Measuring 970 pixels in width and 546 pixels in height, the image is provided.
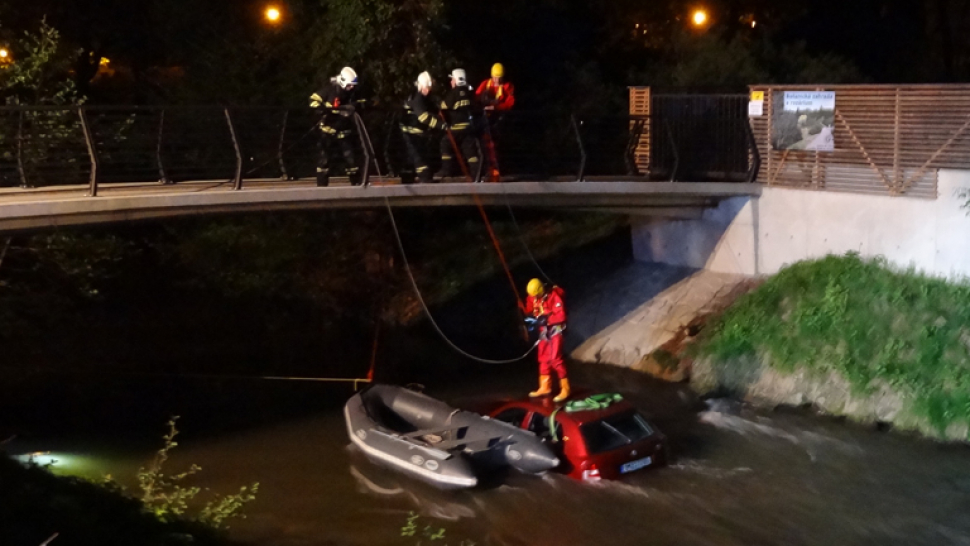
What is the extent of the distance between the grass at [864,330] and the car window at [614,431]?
381 cm

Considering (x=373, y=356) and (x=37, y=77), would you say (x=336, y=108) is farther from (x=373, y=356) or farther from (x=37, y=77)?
(x=373, y=356)

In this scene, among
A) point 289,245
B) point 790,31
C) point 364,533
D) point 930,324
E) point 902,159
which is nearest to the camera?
point 364,533

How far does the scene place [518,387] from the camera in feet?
58.3

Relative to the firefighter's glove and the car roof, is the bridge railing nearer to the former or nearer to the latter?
the firefighter's glove

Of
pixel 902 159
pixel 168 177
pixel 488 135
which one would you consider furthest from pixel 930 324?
pixel 168 177

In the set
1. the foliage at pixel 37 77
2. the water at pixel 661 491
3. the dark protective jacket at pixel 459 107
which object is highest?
the foliage at pixel 37 77

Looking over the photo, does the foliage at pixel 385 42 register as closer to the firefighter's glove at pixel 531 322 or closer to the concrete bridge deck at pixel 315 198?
the concrete bridge deck at pixel 315 198

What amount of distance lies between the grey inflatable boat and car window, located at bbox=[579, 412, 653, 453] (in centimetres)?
51

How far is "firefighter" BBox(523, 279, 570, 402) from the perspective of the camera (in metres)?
14.4

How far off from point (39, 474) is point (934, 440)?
1092cm

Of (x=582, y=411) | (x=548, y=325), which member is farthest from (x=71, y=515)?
(x=548, y=325)

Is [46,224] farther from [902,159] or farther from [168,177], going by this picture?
[902,159]

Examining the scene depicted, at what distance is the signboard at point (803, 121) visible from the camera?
16922mm

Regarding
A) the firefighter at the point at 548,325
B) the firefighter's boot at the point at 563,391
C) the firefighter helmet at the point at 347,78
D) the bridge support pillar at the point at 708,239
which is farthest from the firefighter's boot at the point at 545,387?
the bridge support pillar at the point at 708,239
